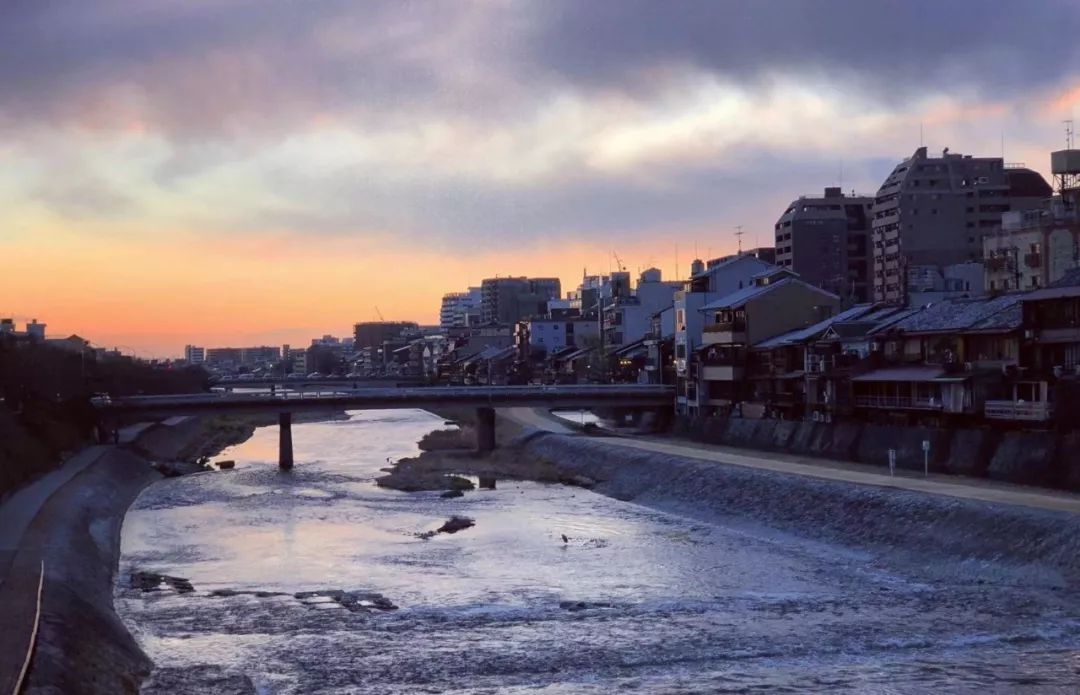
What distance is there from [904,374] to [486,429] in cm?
2749

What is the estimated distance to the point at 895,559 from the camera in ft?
95.7

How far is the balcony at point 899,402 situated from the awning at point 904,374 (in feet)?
2.62

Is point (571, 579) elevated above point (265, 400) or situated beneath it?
situated beneath

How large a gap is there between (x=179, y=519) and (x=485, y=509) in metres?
11.0

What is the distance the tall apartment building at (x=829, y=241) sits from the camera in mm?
97188

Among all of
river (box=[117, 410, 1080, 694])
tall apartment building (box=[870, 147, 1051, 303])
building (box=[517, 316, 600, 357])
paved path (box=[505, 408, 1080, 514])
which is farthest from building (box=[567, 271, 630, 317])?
river (box=[117, 410, 1080, 694])

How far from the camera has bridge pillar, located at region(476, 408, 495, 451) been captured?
2625 inches

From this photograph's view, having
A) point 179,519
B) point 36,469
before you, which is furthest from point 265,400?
point 179,519

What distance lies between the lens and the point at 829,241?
98.3 meters

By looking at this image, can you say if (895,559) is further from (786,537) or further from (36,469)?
(36,469)

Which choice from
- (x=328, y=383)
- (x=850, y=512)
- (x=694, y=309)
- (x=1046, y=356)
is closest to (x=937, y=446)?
(x=1046, y=356)

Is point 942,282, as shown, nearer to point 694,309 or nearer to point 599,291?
point 694,309

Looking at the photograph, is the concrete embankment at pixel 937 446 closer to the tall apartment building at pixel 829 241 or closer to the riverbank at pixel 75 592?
the riverbank at pixel 75 592

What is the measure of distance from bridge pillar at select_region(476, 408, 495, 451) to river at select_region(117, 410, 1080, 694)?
26.4 m
